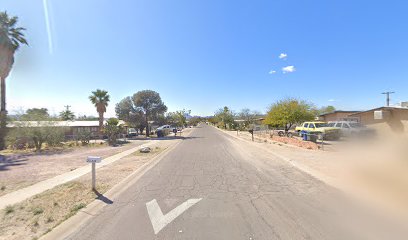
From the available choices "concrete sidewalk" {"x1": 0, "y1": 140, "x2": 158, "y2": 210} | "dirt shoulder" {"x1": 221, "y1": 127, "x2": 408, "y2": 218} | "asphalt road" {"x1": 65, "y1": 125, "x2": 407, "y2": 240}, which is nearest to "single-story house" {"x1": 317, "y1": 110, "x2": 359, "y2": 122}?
"dirt shoulder" {"x1": 221, "y1": 127, "x2": 408, "y2": 218}

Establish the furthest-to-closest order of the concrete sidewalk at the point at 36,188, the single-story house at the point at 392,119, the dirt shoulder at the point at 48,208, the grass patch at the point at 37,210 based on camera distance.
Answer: the single-story house at the point at 392,119
the concrete sidewalk at the point at 36,188
the grass patch at the point at 37,210
the dirt shoulder at the point at 48,208

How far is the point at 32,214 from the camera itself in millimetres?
6047

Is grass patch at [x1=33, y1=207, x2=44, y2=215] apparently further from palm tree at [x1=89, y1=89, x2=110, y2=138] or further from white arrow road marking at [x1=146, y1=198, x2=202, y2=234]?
palm tree at [x1=89, y1=89, x2=110, y2=138]

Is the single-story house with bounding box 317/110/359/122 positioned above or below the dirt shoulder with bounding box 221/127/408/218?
above

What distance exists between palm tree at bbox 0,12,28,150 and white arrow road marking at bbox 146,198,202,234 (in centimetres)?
2888

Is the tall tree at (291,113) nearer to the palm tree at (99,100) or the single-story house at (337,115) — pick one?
the single-story house at (337,115)

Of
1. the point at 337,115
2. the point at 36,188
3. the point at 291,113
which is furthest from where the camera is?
the point at 337,115

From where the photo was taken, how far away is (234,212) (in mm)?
5898

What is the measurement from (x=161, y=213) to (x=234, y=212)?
5.87ft

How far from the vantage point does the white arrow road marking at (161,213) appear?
5.25 metres

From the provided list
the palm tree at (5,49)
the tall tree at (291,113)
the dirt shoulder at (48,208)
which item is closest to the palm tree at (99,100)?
the palm tree at (5,49)

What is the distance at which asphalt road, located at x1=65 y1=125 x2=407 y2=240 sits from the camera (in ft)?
15.6


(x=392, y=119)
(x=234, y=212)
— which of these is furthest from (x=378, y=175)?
(x=392, y=119)

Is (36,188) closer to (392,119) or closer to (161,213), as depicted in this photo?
(161,213)
